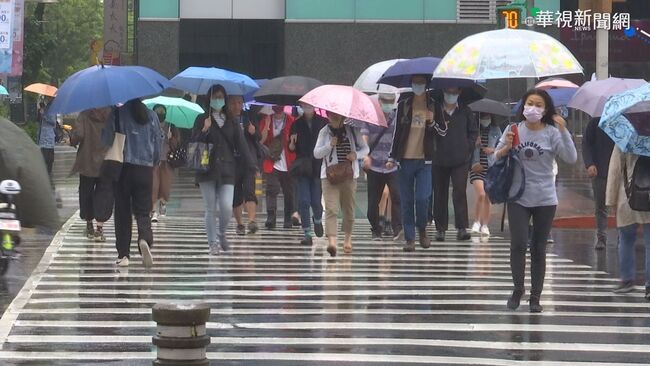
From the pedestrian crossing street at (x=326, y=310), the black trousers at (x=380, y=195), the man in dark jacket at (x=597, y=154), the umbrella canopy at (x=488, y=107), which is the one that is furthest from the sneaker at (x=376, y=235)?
the man in dark jacket at (x=597, y=154)

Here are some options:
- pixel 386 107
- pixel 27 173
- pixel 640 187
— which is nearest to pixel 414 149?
pixel 386 107

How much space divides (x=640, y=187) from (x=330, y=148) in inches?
153

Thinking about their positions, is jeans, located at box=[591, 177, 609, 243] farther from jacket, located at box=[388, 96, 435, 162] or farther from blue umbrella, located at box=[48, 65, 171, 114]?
blue umbrella, located at box=[48, 65, 171, 114]

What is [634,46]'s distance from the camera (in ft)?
142

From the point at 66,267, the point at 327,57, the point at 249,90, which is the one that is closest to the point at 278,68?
the point at 327,57

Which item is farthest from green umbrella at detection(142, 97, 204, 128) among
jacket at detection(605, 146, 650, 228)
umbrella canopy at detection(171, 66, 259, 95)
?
jacket at detection(605, 146, 650, 228)

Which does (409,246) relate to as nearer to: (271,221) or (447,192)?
(447,192)

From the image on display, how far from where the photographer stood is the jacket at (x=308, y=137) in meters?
15.1

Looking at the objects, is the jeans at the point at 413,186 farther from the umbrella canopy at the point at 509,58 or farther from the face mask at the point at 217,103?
the umbrella canopy at the point at 509,58

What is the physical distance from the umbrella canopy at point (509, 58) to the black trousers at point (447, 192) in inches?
154

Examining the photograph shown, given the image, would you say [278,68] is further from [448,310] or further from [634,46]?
[448,310]

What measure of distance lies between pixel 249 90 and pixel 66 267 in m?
4.52

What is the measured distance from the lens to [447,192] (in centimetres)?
1563

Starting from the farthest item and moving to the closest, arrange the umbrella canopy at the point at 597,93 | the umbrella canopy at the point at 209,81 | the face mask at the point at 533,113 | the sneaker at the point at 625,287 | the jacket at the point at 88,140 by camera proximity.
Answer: the umbrella canopy at the point at 209,81 → the jacket at the point at 88,140 → the umbrella canopy at the point at 597,93 → the sneaker at the point at 625,287 → the face mask at the point at 533,113
